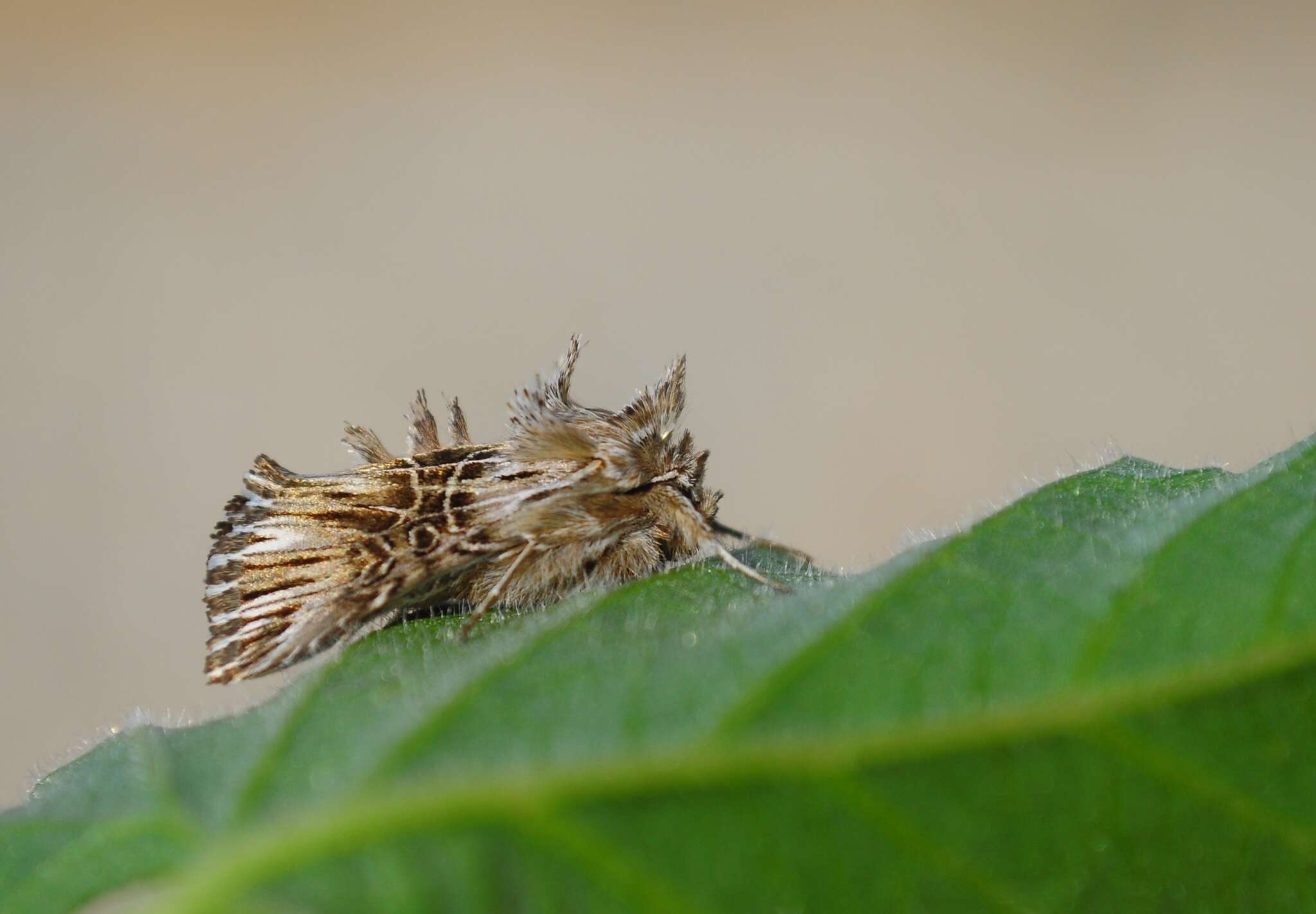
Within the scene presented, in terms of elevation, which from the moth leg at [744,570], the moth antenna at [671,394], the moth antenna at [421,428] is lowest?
the moth leg at [744,570]

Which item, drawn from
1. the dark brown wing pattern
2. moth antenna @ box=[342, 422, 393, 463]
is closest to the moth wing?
the dark brown wing pattern

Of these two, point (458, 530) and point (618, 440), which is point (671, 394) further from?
point (458, 530)

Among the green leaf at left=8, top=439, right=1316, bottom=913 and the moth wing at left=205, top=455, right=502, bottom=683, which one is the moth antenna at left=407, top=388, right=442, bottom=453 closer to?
the moth wing at left=205, top=455, right=502, bottom=683

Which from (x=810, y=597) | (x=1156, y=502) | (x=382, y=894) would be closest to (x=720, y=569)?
(x=810, y=597)

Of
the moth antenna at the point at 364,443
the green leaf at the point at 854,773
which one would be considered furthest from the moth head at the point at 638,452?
the green leaf at the point at 854,773

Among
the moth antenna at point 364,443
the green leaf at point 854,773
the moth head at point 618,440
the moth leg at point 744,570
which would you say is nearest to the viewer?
the green leaf at point 854,773

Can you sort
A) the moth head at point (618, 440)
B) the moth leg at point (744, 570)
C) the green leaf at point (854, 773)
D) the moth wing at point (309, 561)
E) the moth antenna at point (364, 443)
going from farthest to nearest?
the moth antenna at point (364, 443) → the moth head at point (618, 440) → the moth wing at point (309, 561) → the moth leg at point (744, 570) → the green leaf at point (854, 773)

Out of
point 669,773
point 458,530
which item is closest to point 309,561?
point 458,530

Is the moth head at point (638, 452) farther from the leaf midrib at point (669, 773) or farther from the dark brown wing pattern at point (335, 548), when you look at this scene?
the leaf midrib at point (669, 773)

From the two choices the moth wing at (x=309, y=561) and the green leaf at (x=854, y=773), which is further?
the moth wing at (x=309, y=561)
